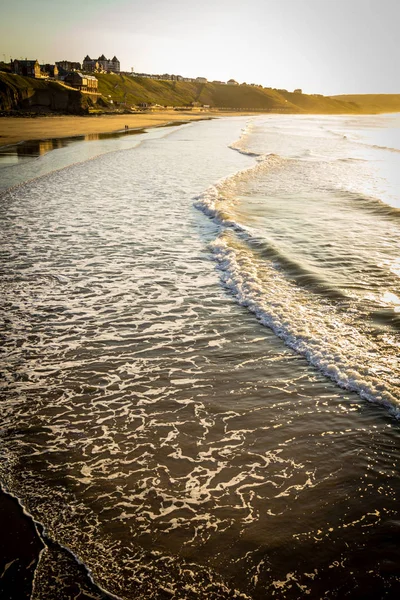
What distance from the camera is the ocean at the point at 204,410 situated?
3.78 metres

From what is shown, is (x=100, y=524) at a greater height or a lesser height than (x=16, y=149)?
lesser

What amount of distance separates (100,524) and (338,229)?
509 inches

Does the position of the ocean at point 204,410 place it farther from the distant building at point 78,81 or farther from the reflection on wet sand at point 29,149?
the distant building at point 78,81

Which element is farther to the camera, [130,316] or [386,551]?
[130,316]

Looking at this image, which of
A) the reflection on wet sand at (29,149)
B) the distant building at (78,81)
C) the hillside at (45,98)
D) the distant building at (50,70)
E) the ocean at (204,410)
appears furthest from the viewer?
the distant building at (50,70)

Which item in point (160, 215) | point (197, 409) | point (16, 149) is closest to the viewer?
point (197, 409)

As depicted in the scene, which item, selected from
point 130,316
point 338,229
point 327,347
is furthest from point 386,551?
point 338,229

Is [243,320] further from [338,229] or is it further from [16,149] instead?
[16,149]

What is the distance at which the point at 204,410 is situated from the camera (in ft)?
18.9

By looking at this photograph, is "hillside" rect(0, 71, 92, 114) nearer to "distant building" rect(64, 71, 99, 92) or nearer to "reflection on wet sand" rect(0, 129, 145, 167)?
"distant building" rect(64, 71, 99, 92)

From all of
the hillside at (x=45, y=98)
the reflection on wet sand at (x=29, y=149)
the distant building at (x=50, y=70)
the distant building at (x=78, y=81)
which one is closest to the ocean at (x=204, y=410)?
the reflection on wet sand at (x=29, y=149)

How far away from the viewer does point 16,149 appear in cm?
3731

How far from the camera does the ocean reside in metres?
3.78

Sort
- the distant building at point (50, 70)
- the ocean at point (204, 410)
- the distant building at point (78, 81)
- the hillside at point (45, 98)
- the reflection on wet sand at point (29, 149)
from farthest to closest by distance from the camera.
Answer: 1. the distant building at point (50, 70)
2. the distant building at point (78, 81)
3. the hillside at point (45, 98)
4. the reflection on wet sand at point (29, 149)
5. the ocean at point (204, 410)
